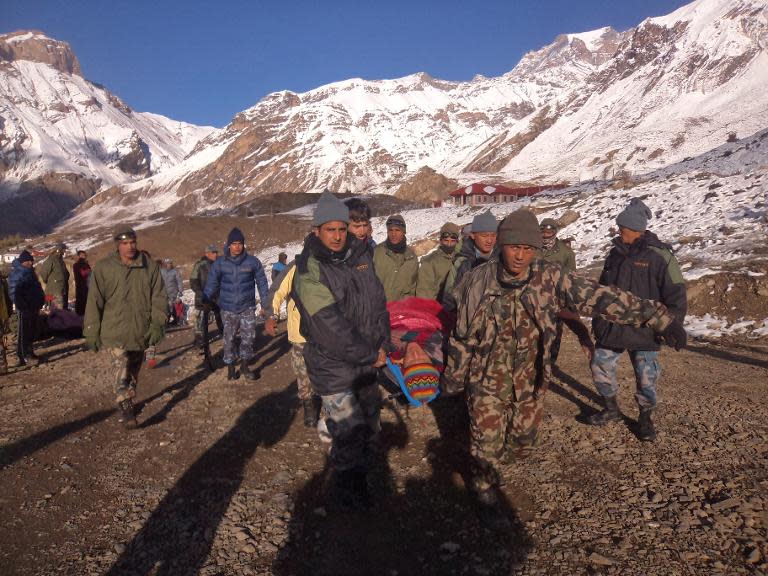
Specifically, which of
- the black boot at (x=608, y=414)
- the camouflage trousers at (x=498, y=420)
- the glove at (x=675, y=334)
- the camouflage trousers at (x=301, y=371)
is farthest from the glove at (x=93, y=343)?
the glove at (x=675, y=334)

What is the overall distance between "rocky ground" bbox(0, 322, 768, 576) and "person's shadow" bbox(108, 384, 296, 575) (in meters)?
0.01

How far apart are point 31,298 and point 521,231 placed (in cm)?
908

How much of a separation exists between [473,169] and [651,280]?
114450 millimetres

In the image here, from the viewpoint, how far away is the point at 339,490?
387 cm

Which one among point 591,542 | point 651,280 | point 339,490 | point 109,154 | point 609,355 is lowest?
point 591,542

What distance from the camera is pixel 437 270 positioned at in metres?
5.96

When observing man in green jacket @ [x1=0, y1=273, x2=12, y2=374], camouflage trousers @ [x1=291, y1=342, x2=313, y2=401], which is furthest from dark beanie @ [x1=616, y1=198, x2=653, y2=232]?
man in green jacket @ [x1=0, y1=273, x2=12, y2=374]

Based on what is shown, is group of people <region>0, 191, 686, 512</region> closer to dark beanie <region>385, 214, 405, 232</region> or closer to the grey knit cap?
the grey knit cap

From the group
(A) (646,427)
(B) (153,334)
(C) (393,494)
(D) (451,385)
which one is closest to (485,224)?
(D) (451,385)

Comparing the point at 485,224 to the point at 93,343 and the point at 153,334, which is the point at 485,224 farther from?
the point at 93,343

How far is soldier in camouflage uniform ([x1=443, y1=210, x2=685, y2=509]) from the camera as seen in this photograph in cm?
326

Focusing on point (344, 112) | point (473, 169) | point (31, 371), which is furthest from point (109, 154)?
point (31, 371)

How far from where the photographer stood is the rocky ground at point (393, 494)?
130 inches

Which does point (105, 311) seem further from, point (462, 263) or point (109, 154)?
point (109, 154)
